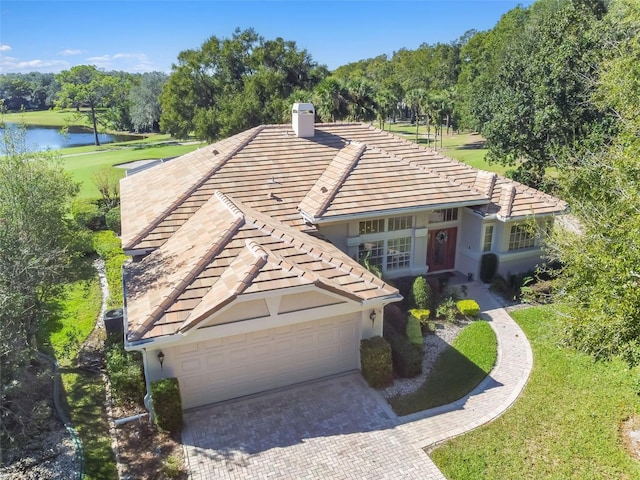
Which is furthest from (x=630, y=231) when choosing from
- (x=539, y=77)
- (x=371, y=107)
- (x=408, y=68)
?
(x=408, y=68)

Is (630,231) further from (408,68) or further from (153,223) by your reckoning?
(408,68)

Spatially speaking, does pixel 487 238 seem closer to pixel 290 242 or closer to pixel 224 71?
pixel 290 242

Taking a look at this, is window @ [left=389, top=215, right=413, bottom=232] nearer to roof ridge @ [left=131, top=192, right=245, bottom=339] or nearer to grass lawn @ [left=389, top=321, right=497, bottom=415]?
grass lawn @ [left=389, top=321, right=497, bottom=415]

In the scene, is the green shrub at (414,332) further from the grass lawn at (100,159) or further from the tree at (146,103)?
the tree at (146,103)

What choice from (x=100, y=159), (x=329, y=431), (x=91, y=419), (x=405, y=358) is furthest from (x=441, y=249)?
(x=100, y=159)

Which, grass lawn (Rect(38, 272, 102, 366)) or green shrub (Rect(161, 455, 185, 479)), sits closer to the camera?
green shrub (Rect(161, 455, 185, 479))

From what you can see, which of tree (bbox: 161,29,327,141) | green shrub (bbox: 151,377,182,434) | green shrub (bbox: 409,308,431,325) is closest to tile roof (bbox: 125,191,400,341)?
green shrub (bbox: 151,377,182,434)

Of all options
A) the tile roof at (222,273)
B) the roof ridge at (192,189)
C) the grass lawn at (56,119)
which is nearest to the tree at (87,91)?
the grass lawn at (56,119)
